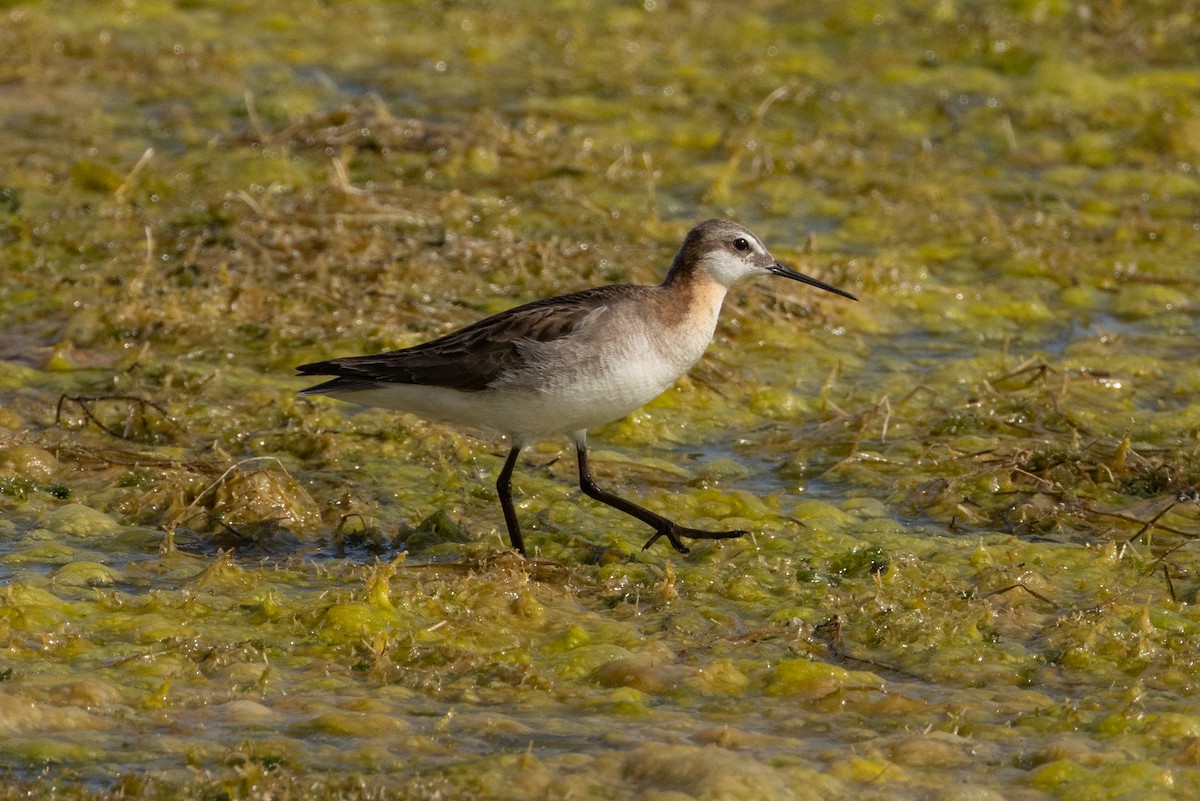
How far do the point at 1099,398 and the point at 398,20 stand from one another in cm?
735

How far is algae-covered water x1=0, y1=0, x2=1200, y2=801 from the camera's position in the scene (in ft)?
17.1

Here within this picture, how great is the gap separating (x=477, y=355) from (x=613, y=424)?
1.74 metres

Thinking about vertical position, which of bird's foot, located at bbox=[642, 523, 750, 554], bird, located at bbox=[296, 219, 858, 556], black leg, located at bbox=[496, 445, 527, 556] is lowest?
bird's foot, located at bbox=[642, 523, 750, 554]

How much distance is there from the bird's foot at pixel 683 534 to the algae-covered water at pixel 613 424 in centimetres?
7

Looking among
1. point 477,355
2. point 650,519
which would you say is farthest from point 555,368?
point 650,519

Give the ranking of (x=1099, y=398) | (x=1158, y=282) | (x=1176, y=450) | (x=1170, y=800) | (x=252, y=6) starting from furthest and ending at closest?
1. (x=252, y=6)
2. (x=1158, y=282)
3. (x=1099, y=398)
4. (x=1176, y=450)
5. (x=1170, y=800)

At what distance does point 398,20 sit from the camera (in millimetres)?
13828

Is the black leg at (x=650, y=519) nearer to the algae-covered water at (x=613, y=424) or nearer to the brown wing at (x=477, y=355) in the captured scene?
the algae-covered water at (x=613, y=424)

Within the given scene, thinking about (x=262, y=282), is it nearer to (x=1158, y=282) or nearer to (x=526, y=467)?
(x=526, y=467)

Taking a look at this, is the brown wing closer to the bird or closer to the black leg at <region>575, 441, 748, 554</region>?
the bird

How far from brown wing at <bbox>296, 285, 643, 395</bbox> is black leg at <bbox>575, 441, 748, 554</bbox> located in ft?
1.99

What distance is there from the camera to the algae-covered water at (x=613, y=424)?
206 inches

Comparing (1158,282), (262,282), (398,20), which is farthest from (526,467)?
(398,20)

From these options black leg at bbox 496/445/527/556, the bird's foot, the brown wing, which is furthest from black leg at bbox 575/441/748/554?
the brown wing
